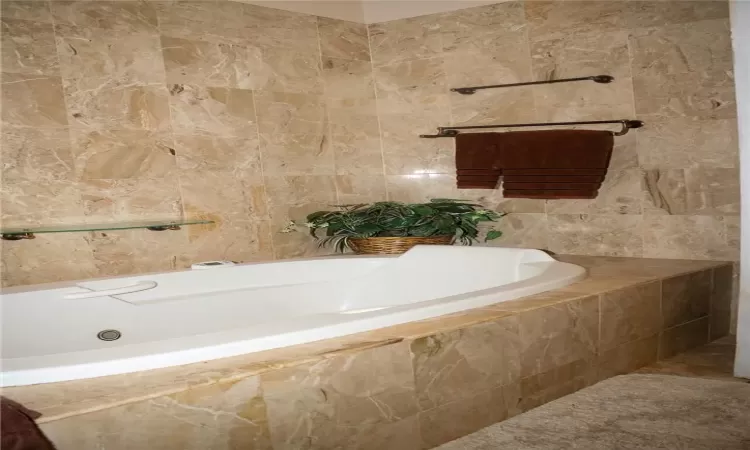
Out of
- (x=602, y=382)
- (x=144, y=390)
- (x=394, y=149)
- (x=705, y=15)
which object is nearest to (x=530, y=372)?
(x=602, y=382)

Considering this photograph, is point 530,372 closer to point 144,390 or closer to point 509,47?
point 144,390

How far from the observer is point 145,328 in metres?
2.08

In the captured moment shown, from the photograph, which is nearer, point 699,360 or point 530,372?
point 530,372

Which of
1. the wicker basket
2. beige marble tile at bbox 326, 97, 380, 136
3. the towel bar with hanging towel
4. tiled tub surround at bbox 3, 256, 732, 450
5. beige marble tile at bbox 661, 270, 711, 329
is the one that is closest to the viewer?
tiled tub surround at bbox 3, 256, 732, 450

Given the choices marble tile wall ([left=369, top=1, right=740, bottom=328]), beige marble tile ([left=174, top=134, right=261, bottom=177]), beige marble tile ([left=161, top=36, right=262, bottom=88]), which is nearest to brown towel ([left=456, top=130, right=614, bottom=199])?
marble tile wall ([left=369, top=1, right=740, bottom=328])

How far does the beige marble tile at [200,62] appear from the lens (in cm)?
248

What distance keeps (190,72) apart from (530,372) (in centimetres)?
176

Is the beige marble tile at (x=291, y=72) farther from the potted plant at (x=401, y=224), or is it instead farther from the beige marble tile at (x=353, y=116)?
the potted plant at (x=401, y=224)

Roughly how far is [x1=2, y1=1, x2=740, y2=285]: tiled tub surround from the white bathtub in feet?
0.93

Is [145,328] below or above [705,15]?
below

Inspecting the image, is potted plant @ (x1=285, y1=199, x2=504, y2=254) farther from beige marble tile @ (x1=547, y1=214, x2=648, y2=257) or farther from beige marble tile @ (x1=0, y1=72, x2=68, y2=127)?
beige marble tile @ (x1=0, y1=72, x2=68, y2=127)

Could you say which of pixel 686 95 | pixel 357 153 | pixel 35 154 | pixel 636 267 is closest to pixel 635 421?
pixel 636 267

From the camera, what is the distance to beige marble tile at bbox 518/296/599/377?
1.56 metres

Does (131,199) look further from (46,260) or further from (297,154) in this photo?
(297,154)
